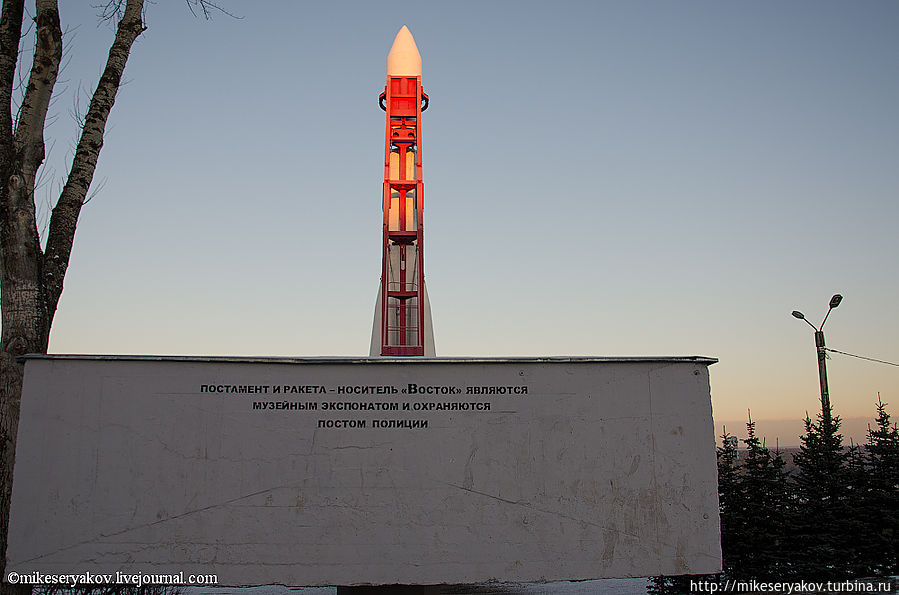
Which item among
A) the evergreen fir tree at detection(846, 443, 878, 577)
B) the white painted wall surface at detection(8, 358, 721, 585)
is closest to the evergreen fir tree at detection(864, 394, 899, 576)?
the evergreen fir tree at detection(846, 443, 878, 577)

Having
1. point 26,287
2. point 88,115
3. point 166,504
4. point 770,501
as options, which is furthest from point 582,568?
point 770,501

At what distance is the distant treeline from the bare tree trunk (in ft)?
31.3

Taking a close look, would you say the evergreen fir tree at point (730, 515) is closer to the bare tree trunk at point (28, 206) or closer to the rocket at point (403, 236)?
the rocket at point (403, 236)

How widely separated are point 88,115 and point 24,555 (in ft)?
14.3

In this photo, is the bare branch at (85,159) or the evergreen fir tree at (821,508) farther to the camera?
the evergreen fir tree at (821,508)

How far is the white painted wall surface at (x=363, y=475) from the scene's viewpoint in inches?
205

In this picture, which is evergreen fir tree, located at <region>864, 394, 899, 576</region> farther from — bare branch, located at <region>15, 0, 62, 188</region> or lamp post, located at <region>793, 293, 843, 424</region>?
bare branch, located at <region>15, 0, 62, 188</region>

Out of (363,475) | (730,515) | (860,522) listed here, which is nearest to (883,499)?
(860,522)

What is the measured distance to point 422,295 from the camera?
10656 millimetres

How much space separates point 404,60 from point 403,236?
3.76 m

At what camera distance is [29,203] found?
624 cm

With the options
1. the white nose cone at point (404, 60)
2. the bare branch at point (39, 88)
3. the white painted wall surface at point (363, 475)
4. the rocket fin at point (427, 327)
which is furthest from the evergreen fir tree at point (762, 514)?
the bare branch at point (39, 88)

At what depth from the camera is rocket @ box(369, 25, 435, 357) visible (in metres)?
10.7

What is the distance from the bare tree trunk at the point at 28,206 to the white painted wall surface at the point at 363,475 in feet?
2.57
